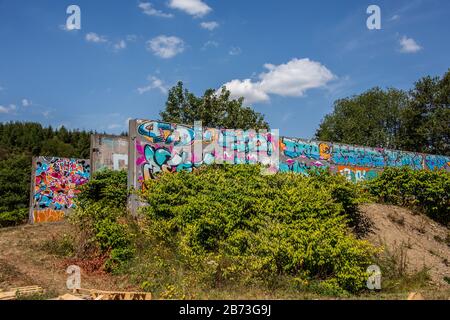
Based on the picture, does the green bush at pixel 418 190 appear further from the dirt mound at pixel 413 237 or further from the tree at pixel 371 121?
the tree at pixel 371 121

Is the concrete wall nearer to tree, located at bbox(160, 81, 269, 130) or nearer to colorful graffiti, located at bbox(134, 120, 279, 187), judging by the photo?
colorful graffiti, located at bbox(134, 120, 279, 187)

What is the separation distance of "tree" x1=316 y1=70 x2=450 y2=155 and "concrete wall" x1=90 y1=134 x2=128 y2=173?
25.5 m

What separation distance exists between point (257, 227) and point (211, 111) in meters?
26.4

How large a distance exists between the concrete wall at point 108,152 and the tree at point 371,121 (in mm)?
26422

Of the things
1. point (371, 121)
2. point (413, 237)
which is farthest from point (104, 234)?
point (371, 121)

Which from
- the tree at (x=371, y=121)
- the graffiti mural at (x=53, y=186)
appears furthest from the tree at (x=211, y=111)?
the graffiti mural at (x=53, y=186)

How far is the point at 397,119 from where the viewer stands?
37.1m

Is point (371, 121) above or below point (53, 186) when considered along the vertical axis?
above

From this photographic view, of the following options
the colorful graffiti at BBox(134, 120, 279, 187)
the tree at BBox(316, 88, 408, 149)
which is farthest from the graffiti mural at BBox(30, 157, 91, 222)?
the tree at BBox(316, 88, 408, 149)

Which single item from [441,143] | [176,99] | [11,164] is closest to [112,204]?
[11,164]

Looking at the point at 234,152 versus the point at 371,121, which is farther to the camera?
the point at 371,121

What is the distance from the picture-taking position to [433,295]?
640 centimetres

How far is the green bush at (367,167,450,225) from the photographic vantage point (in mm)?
12922

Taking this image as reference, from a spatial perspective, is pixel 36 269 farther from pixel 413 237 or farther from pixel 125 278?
pixel 413 237
